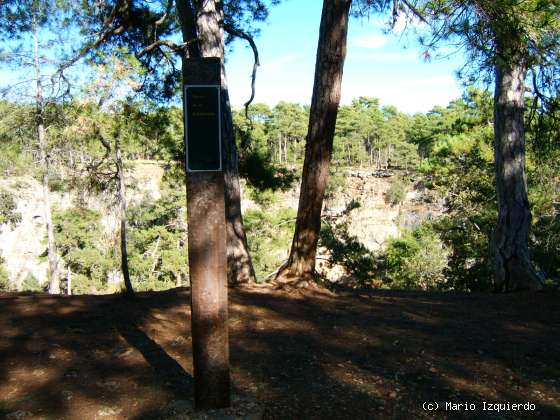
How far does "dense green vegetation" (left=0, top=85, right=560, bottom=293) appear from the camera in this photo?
21.2 feet

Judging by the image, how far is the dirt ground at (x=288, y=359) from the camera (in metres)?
2.55

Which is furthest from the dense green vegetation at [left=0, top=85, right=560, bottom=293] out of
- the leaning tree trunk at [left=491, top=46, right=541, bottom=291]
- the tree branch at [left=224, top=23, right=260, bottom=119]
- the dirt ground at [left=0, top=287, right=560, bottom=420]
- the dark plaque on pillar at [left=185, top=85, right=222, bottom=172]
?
the dark plaque on pillar at [left=185, top=85, right=222, bottom=172]

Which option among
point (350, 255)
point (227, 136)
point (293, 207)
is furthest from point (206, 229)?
point (293, 207)

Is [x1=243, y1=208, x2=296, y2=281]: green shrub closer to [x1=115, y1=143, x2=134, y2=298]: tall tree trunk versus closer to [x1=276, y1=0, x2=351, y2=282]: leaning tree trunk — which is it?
[x1=276, y1=0, x2=351, y2=282]: leaning tree trunk

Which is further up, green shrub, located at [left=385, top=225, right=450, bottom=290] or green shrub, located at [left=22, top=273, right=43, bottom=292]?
green shrub, located at [left=385, top=225, right=450, bottom=290]

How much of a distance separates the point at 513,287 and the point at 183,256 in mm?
23043

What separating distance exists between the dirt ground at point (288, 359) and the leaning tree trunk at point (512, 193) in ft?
4.57

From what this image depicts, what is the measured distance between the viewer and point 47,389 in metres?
2.68

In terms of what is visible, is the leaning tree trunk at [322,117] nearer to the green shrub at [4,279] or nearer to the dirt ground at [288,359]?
the dirt ground at [288,359]

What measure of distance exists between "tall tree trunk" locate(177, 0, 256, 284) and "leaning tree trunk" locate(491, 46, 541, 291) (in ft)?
11.7

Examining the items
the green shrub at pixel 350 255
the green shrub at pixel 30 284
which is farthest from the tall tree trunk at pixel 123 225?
the green shrub at pixel 30 284

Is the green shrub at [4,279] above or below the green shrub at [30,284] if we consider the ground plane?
above

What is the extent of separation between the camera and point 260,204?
15211mm

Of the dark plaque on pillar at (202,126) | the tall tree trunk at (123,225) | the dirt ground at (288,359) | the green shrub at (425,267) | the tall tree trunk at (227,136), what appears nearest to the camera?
the dark plaque on pillar at (202,126)
